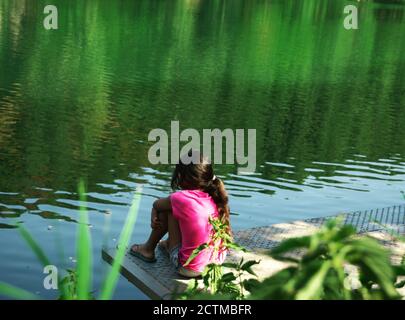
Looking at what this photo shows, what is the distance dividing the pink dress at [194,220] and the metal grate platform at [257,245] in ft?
0.80

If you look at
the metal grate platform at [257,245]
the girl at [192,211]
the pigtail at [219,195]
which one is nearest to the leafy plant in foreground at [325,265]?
the metal grate platform at [257,245]

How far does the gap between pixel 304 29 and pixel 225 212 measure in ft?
150

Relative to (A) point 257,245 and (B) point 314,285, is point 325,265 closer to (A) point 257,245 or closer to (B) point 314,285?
(B) point 314,285

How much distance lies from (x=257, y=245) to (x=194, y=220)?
143 centimetres

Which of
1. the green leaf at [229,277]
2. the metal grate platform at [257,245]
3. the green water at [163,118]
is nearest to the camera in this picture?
the green leaf at [229,277]

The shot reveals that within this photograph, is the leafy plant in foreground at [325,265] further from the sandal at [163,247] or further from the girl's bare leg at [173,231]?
the sandal at [163,247]

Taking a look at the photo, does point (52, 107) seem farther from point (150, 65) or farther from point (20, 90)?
point (150, 65)

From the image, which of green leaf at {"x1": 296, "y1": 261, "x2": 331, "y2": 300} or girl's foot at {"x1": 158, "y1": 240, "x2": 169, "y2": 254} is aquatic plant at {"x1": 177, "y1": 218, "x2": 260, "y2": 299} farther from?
green leaf at {"x1": 296, "y1": 261, "x2": 331, "y2": 300}

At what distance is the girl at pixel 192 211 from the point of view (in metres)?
6.32

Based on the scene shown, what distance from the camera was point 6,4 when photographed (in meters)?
42.3

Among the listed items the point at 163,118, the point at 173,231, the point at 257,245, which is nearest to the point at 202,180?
the point at 173,231

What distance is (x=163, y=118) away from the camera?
16375 mm

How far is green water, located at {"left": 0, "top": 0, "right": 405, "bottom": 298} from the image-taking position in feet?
32.0
